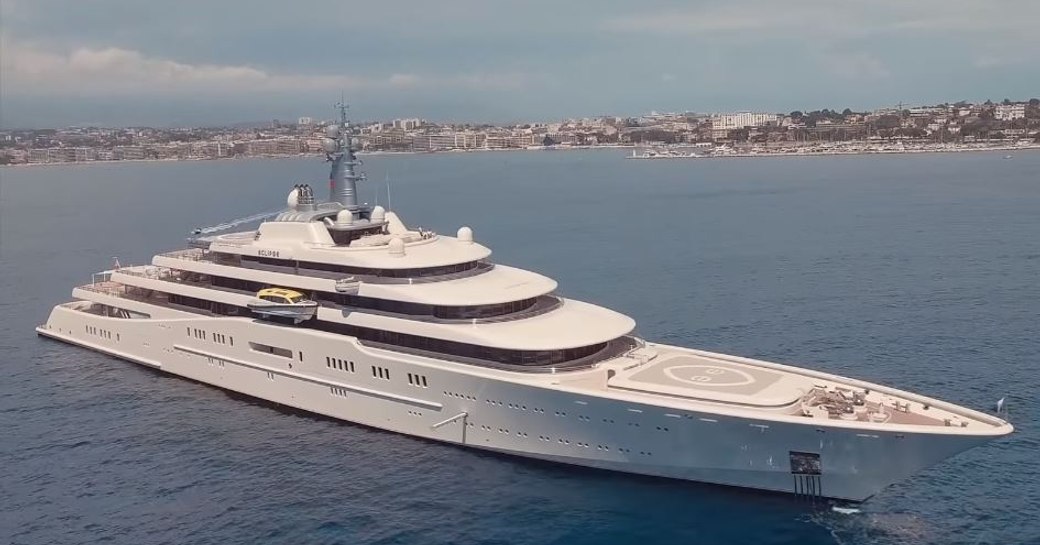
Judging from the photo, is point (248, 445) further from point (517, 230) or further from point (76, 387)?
point (517, 230)

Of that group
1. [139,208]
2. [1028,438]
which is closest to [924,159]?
[139,208]

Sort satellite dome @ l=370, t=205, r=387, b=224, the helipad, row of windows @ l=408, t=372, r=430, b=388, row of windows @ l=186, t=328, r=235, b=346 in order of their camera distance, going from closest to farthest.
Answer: the helipad < row of windows @ l=408, t=372, r=430, b=388 < row of windows @ l=186, t=328, r=235, b=346 < satellite dome @ l=370, t=205, r=387, b=224

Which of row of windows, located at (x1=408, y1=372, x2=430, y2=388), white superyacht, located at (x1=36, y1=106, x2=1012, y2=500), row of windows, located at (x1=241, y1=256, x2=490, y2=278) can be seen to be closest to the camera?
white superyacht, located at (x1=36, y1=106, x2=1012, y2=500)

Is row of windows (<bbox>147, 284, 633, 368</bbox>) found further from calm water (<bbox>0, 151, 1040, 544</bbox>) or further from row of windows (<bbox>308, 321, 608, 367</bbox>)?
calm water (<bbox>0, 151, 1040, 544</bbox>)

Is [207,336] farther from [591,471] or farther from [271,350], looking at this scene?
[591,471]

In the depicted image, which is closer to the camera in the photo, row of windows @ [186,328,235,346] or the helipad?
the helipad

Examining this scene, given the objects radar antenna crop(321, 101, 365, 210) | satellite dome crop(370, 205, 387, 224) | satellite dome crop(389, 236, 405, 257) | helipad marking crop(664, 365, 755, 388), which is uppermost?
radar antenna crop(321, 101, 365, 210)

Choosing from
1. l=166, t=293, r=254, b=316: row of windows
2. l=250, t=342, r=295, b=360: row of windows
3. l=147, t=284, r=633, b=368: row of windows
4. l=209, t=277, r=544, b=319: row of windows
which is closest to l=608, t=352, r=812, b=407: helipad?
l=147, t=284, r=633, b=368: row of windows
